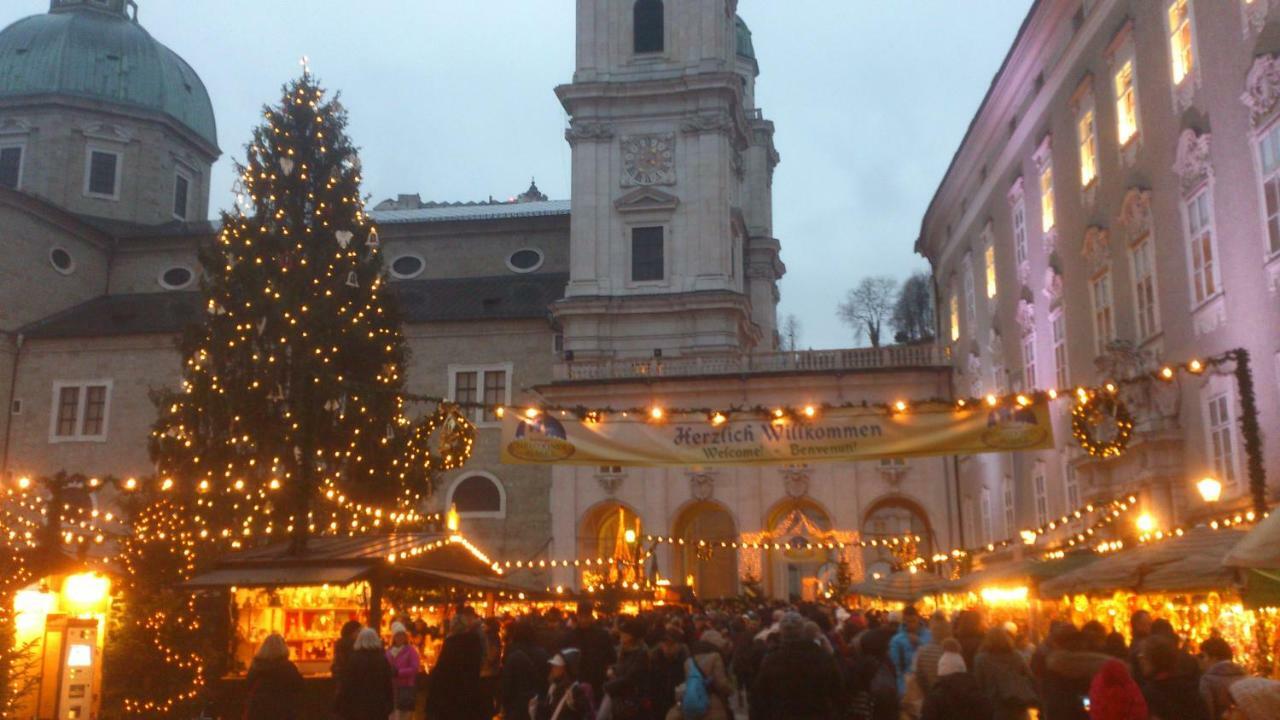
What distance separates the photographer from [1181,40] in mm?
20297

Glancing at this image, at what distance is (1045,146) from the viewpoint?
2791cm

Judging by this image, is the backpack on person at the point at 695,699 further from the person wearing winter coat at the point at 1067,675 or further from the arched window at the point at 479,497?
the arched window at the point at 479,497

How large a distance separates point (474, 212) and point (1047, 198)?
3906 cm

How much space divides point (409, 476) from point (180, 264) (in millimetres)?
33103

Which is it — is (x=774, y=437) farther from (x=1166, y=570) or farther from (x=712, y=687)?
(x=712, y=687)

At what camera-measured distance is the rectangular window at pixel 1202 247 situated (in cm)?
1919

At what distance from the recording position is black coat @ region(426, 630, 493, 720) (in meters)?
11.7

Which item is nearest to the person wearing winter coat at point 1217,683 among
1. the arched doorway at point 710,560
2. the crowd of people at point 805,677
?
the crowd of people at point 805,677

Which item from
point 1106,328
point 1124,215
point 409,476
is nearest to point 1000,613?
point 1106,328

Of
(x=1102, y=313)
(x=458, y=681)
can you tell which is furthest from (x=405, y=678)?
(x=1102, y=313)

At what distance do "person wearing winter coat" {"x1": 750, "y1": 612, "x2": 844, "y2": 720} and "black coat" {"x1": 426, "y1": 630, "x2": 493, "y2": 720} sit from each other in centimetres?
333

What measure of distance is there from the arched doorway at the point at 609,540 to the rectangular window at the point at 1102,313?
62.9ft

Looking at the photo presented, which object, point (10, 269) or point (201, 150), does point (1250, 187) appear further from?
point (201, 150)

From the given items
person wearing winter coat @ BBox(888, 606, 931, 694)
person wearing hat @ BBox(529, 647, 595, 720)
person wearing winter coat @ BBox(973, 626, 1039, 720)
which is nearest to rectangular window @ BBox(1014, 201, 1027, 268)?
person wearing winter coat @ BBox(888, 606, 931, 694)
